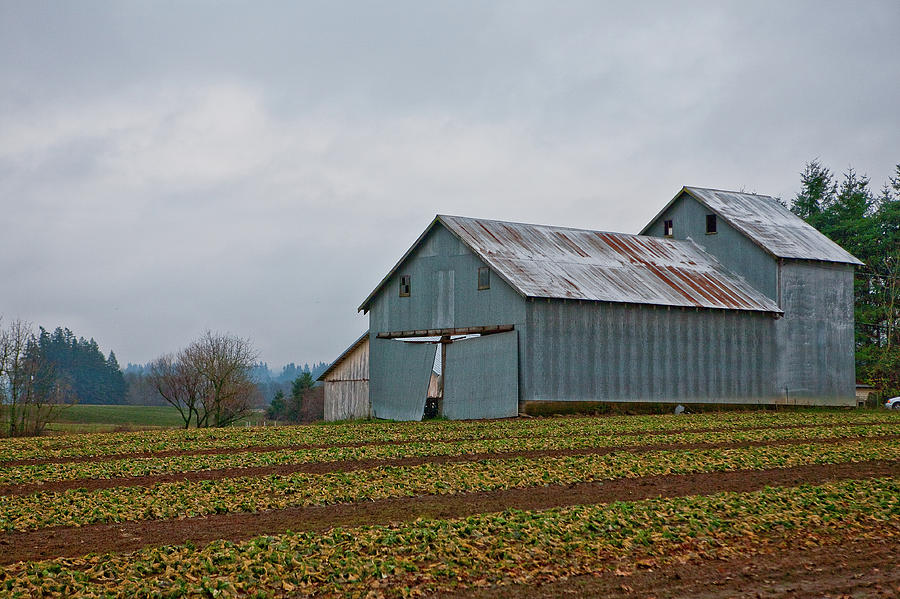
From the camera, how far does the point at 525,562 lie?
12.2 metres

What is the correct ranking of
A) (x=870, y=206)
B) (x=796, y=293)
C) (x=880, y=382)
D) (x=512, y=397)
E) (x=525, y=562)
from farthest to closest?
(x=870, y=206) → (x=880, y=382) → (x=796, y=293) → (x=512, y=397) → (x=525, y=562)

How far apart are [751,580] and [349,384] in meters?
40.6

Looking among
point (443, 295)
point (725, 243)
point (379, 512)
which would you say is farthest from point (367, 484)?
point (725, 243)

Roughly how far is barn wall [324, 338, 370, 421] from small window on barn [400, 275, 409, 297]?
4690mm

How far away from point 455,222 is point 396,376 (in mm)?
7812

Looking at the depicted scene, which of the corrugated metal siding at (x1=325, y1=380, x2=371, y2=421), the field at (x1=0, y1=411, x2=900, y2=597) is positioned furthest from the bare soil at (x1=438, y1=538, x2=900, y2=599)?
the corrugated metal siding at (x1=325, y1=380, x2=371, y2=421)

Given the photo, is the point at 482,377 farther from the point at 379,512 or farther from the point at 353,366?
the point at 379,512

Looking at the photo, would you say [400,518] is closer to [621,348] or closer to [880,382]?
[621,348]

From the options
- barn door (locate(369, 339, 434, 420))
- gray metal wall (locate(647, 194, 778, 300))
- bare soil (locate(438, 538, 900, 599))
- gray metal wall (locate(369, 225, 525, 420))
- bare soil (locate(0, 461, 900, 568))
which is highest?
gray metal wall (locate(647, 194, 778, 300))

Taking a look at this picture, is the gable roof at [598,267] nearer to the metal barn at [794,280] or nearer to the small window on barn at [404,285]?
the small window on barn at [404,285]

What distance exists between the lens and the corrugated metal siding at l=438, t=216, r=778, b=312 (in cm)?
4156

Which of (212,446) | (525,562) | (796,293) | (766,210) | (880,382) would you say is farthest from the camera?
(880,382)

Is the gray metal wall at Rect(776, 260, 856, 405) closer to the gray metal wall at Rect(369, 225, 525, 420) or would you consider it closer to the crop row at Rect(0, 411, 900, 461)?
the crop row at Rect(0, 411, 900, 461)

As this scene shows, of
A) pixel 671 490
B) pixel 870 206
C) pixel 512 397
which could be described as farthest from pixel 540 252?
pixel 870 206
